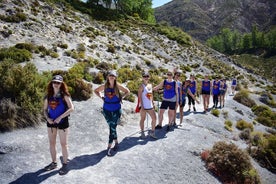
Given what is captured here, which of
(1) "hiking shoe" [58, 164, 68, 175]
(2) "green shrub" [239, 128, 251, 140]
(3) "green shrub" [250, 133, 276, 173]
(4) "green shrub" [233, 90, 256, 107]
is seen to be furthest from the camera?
(4) "green shrub" [233, 90, 256, 107]

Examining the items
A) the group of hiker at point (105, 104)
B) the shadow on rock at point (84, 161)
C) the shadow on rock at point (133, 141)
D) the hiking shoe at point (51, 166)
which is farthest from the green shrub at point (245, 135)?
the hiking shoe at point (51, 166)

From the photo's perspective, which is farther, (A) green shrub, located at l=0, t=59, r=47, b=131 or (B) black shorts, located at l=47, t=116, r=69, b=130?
(A) green shrub, located at l=0, t=59, r=47, b=131

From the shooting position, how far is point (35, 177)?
6.11 m

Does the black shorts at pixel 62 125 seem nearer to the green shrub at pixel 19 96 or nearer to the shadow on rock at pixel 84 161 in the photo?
the shadow on rock at pixel 84 161

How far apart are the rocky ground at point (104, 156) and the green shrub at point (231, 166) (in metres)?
0.42

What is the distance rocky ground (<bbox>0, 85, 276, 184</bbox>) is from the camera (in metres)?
6.49

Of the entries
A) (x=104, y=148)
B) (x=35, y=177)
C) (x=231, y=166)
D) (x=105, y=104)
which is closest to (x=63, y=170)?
(x=35, y=177)

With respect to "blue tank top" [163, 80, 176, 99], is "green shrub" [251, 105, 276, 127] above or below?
below

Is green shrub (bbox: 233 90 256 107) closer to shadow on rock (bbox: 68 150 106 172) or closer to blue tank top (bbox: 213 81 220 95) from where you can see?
blue tank top (bbox: 213 81 220 95)

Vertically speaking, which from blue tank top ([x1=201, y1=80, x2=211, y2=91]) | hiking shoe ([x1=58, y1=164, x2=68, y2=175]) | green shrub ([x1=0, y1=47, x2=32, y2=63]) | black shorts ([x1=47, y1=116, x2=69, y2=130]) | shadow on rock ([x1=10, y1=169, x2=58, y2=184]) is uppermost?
green shrub ([x1=0, y1=47, x2=32, y2=63])

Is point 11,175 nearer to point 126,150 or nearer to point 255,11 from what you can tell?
point 126,150

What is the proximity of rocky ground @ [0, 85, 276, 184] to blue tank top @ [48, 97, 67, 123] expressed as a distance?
1517mm

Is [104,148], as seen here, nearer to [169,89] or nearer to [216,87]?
[169,89]

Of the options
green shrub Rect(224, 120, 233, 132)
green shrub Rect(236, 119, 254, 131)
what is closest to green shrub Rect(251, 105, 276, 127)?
green shrub Rect(236, 119, 254, 131)
